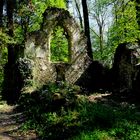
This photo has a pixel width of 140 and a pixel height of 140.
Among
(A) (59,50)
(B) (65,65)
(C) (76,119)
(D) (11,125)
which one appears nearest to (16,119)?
(D) (11,125)

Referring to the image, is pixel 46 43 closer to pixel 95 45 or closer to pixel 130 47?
pixel 130 47

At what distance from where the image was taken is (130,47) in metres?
17.9

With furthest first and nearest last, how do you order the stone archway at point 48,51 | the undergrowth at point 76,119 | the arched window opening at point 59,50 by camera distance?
the arched window opening at point 59,50 → the stone archway at point 48,51 → the undergrowth at point 76,119

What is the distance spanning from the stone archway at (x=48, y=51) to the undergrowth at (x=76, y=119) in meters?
5.51

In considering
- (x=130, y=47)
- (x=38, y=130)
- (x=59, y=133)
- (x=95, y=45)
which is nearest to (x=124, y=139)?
(x=59, y=133)

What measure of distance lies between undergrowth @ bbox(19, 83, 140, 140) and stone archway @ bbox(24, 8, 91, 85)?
5515 millimetres

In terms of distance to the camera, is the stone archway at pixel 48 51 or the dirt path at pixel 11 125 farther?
the stone archway at pixel 48 51

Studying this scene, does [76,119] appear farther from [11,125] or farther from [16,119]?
[16,119]

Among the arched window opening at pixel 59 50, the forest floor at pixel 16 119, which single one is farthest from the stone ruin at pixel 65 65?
the arched window opening at pixel 59 50

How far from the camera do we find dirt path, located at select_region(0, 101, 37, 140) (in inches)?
434

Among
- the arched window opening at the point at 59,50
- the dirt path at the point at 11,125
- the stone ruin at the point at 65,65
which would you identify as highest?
the arched window opening at the point at 59,50

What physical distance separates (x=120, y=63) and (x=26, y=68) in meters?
5.05

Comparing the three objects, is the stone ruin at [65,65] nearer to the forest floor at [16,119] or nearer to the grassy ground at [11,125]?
the forest floor at [16,119]

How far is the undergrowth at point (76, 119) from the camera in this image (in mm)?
9859
